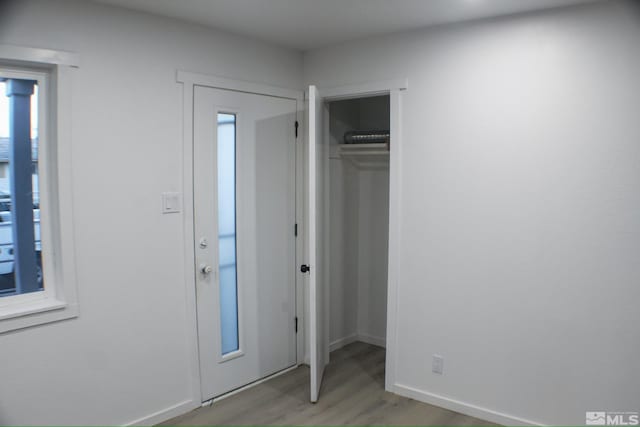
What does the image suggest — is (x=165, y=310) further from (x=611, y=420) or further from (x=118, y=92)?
(x=611, y=420)

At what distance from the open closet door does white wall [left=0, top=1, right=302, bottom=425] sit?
72 cm

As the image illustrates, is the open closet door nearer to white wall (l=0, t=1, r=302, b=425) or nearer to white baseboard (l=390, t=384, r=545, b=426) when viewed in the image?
white baseboard (l=390, t=384, r=545, b=426)

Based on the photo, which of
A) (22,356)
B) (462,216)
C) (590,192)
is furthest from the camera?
(462,216)

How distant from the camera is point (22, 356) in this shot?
7.17 ft

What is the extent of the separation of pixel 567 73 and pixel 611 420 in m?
1.89

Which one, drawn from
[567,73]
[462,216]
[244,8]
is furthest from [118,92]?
[567,73]

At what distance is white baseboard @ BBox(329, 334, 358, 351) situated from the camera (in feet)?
12.7

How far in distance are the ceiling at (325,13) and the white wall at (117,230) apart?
0.62ft

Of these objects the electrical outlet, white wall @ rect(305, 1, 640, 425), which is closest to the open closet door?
white wall @ rect(305, 1, 640, 425)

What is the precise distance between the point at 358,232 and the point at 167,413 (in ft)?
6.96

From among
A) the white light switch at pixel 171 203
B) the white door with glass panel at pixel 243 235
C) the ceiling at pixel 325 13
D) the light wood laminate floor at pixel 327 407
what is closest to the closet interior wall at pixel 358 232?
the white door with glass panel at pixel 243 235

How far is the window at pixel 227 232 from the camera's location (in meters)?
2.97

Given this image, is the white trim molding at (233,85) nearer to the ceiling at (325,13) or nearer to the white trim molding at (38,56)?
the ceiling at (325,13)

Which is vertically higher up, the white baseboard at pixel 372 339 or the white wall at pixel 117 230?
the white wall at pixel 117 230
